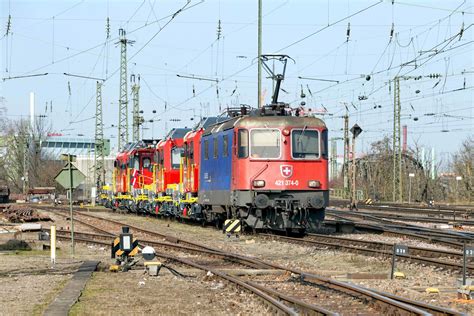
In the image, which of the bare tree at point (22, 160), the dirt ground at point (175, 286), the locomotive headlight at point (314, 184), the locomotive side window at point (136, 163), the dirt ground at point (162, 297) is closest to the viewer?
the dirt ground at point (162, 297)

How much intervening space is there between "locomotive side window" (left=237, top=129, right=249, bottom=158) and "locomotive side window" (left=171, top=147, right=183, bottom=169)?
1200cm

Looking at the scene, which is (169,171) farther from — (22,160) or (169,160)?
(22,160)

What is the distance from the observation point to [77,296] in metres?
11.6

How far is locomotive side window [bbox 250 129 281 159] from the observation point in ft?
75.4

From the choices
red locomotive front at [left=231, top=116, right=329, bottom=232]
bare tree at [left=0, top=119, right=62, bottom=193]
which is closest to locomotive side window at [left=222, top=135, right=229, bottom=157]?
red locomotive front at [left=231, top=116, right=329, bottom=232]

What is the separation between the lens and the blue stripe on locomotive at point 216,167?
24.2 metres

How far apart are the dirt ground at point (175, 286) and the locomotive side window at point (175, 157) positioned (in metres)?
15.2

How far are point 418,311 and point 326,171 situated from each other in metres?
14.1

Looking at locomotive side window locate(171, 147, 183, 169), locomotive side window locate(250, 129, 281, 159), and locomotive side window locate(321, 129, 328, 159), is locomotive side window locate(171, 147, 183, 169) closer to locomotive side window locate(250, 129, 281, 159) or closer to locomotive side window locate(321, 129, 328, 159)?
locomotive side window locate(250, 129, 281, 159)

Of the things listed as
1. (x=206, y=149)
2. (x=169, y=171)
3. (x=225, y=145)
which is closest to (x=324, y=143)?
(x=225, y=145)

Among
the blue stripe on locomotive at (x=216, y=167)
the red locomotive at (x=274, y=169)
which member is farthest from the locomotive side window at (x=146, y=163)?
the red locomotive at (x=274, y=169)

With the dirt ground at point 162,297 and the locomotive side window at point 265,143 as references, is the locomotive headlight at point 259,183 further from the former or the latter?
the dirt ground at point 162,297

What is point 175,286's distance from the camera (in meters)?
13.3

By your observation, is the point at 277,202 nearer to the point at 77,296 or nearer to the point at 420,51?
the point at 77,296
